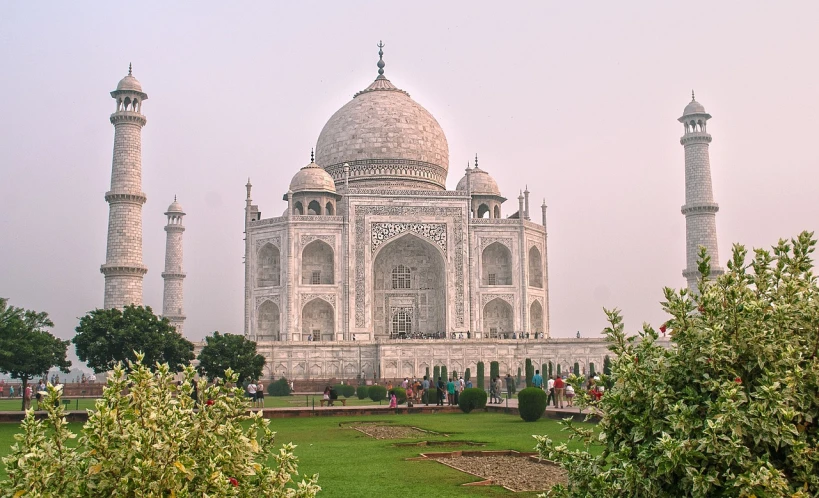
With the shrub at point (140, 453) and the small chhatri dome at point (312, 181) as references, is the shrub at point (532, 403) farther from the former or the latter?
the small chhatri dome at point (312, 181)

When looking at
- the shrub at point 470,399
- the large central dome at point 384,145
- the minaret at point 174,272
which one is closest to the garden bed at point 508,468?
the shrub at point 470,399

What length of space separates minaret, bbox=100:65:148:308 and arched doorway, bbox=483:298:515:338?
41.4 ft

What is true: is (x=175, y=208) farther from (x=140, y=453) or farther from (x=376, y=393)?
(x=140, y=453)

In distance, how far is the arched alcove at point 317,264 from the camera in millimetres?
33969

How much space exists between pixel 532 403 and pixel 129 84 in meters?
21.3

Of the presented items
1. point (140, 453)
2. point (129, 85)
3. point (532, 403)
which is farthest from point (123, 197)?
point (140, 453)

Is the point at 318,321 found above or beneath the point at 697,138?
beneath

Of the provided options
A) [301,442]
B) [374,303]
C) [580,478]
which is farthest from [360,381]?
[580,478]

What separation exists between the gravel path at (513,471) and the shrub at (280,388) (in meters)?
18.5

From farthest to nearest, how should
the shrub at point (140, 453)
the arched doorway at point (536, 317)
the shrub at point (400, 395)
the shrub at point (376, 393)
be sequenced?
→ the arched doorway at point (536, 317) < the shrub at point (376, 393) < the shrub at point (400, 395) < the shrub at point (140, 453)

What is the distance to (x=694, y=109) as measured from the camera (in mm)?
35625

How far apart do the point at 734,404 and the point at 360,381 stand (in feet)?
84.9

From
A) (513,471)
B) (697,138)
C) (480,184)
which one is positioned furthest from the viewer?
(480,184)

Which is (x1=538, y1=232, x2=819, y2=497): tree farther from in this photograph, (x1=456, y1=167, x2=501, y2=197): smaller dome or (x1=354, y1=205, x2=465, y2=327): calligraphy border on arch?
(x1=456, y1=167, x2=501, y2=197): smaller dome
